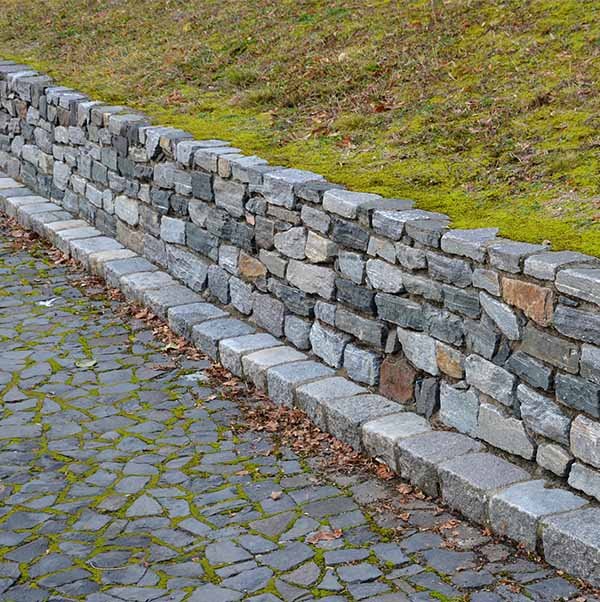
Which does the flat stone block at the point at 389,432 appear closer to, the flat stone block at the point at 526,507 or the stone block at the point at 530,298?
the flat stone block at the point at 526,507

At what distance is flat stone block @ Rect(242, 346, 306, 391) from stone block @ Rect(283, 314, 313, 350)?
58 mm

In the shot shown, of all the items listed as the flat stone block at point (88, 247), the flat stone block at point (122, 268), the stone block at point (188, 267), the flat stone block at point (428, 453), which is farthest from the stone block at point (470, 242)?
the flat stone block at point (88, 247)

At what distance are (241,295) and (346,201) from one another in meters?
1.56

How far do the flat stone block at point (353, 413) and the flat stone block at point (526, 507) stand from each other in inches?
41.6

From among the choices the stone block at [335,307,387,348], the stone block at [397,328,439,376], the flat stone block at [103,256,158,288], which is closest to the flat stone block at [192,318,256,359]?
the stone block at [335,307,387,348]

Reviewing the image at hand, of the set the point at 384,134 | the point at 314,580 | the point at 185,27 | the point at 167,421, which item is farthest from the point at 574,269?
the point at 185,27

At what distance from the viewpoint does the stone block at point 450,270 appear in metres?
5.33

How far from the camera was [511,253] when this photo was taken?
5.00 m

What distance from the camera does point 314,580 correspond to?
4.57m

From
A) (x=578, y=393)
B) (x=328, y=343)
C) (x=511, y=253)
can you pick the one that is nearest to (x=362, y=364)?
(x=328, y=343)

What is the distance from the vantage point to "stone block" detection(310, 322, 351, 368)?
641cm

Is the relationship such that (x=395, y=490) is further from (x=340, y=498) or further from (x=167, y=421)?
(x=167, y=421)

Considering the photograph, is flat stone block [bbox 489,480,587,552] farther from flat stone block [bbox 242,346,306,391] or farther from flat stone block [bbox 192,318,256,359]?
flat stone block [bbox 192,318,256,359]

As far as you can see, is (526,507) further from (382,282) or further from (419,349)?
(382,282)
